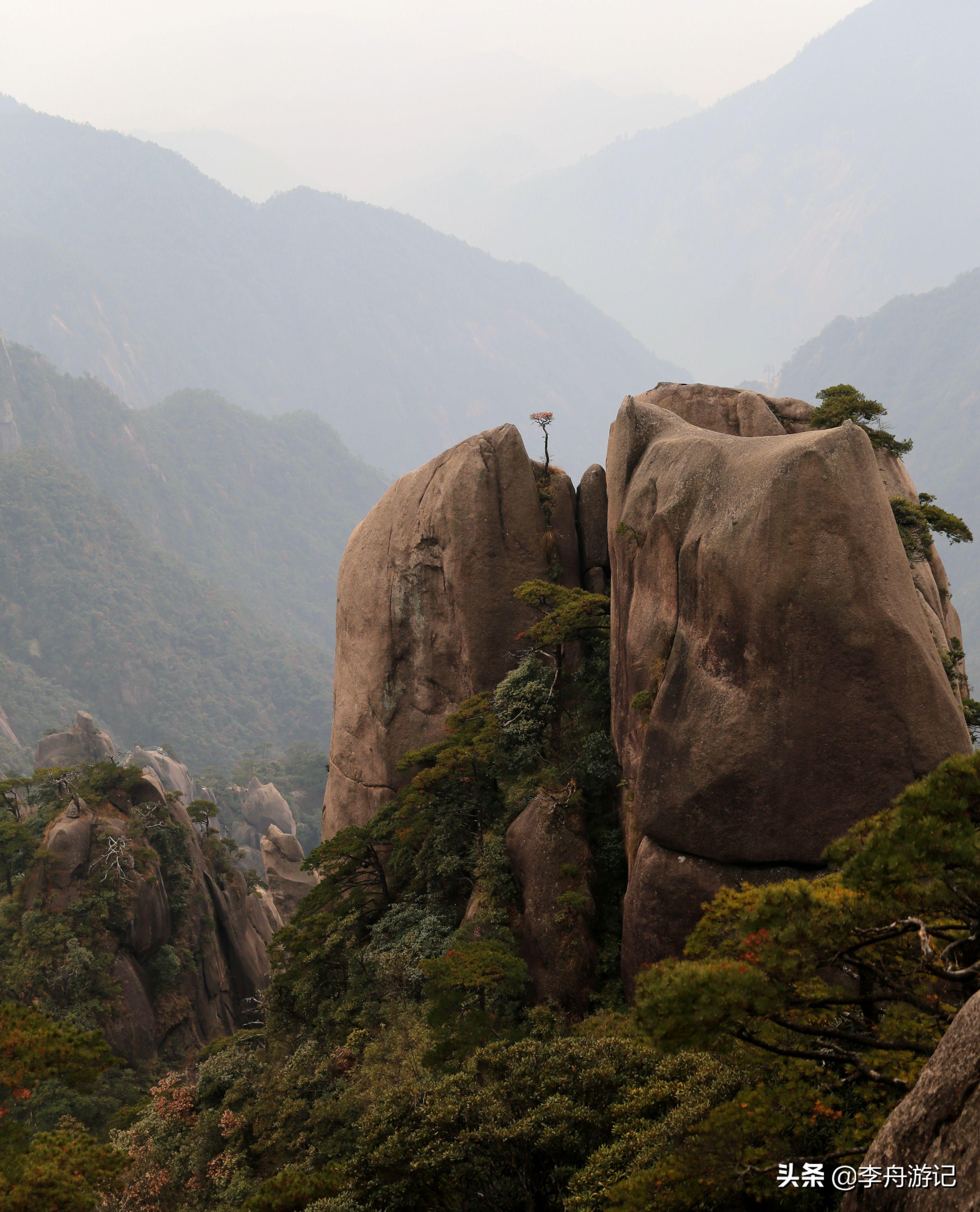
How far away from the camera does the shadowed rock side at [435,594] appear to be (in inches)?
779

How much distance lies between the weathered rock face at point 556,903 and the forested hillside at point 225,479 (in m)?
98.2

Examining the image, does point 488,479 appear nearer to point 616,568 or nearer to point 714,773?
point 616,568

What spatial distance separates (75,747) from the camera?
44844 millimetres

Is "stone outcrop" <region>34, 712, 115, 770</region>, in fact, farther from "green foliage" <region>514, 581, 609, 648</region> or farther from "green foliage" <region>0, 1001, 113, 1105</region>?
"green foliage" <region>0, 1001, 113, 1105</region>

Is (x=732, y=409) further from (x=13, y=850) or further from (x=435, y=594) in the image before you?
(x=13, y=850)

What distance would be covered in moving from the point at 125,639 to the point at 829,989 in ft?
281

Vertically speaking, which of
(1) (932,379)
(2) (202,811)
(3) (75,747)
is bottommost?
(2) (202,811)

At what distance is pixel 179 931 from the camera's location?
27.9 metres

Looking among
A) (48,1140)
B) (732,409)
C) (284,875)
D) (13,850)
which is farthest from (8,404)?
(48,1140)

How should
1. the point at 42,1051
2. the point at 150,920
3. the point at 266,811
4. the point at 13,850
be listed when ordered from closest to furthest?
the point at 42,1051, the point at 13,850, the point at 150,920, the point at 266,811

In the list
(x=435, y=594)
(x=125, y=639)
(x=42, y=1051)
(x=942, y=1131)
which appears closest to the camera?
(x=942, y=1131)

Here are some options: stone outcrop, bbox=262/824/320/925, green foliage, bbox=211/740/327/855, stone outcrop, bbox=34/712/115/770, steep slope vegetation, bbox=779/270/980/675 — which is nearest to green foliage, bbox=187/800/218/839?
stone outcrop, bbox=262/824/320/925

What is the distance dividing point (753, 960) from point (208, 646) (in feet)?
299

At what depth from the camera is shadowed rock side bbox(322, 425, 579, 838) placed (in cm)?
1980
